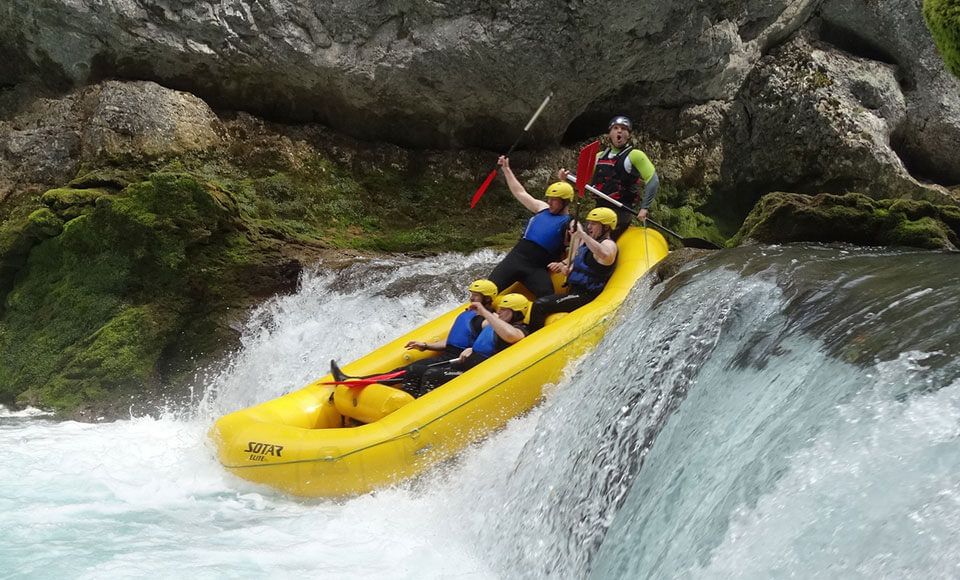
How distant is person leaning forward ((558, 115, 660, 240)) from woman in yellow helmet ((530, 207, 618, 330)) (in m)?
0.45

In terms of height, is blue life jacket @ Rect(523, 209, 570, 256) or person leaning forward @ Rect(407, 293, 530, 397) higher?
blue life jacket @ Rect(523, 209, 570, 256)

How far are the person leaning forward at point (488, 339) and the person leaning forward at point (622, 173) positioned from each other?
3.97ft

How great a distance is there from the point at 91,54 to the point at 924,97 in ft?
34.2

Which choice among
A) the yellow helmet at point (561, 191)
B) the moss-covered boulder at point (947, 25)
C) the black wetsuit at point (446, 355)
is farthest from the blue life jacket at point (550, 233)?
the moss-covered boulder at point (947, 25)

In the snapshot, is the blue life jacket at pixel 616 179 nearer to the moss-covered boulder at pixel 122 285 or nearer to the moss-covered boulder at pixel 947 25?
the moss-covered boulder at pixel 947 25

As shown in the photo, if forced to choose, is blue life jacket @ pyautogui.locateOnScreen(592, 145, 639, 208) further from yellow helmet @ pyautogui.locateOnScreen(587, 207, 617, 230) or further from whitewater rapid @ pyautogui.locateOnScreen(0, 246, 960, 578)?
whitewater rapid @ pyautogui.locateOnScreen(0, 246, 960, 578)

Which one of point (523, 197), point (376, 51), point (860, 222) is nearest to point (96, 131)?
point (376, 51)

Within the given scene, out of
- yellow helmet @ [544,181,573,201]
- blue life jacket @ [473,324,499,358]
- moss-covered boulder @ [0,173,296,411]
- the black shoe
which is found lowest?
moss-covered boulder @ [0,173,296,411]

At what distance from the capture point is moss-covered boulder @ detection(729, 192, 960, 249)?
5316 mm

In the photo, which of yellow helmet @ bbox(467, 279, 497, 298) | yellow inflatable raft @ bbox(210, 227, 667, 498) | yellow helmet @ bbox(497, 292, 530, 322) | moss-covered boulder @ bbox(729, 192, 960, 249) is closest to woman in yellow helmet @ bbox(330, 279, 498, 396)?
yellow helmet @ bbox(467, 279, 497, 298)

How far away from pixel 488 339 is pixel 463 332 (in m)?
0.35

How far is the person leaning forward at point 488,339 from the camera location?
223 inches

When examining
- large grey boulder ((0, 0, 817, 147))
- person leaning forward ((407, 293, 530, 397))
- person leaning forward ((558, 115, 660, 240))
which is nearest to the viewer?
person leaning forward ((407, 293, 530, 397))

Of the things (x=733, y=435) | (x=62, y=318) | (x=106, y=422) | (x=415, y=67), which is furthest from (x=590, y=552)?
(x=415, y=67)
